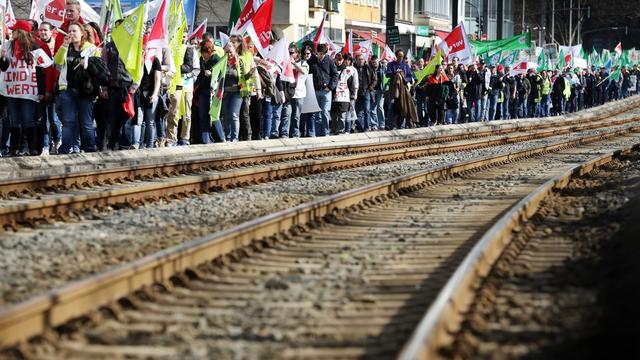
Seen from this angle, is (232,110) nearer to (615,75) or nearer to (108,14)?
(108,14)

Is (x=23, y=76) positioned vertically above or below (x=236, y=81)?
above

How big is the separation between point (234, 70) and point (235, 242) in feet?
41.2

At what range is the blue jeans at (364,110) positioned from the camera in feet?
96.2

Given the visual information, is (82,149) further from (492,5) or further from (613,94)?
(492,5)

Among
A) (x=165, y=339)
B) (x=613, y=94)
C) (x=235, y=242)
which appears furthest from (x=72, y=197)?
(x=613, y=94)

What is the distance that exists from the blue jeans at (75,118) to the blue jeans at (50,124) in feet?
2.16

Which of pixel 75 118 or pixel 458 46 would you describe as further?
pixel 458 46

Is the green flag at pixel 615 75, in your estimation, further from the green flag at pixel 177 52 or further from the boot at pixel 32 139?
the boot at pixel 32 139

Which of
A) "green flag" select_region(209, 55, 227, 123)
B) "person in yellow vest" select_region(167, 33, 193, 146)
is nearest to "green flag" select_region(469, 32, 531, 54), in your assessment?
"green flag" select_region(209, 55, 227, 123)

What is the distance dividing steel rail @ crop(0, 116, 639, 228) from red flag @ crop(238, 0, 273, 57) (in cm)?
351

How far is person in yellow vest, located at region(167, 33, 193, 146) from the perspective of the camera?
2075 cm

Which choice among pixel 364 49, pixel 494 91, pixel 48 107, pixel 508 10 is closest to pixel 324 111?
pixel 364 49

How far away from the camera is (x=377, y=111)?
1227 inches

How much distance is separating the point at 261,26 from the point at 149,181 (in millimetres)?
9665
